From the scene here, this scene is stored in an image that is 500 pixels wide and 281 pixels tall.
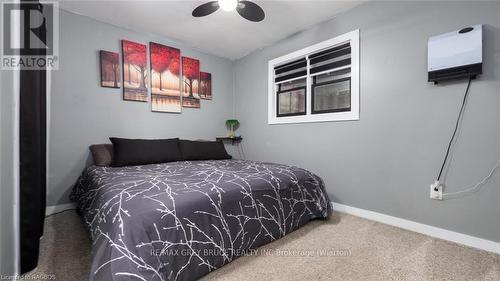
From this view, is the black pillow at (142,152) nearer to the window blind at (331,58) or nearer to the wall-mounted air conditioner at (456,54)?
the window blind at (331,58)

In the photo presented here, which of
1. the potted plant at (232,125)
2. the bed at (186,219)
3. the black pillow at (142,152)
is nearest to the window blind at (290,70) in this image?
the potted plant at (232,125)

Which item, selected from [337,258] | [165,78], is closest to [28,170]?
[337,258]

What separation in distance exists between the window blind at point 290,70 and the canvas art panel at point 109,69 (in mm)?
2245

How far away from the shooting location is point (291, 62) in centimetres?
324

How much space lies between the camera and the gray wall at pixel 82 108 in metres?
2.51

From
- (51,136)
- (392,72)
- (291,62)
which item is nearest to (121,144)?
(51,136)

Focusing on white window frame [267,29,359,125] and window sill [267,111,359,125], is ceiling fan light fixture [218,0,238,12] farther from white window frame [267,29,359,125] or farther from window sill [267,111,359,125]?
window sill [267,111,359,125]

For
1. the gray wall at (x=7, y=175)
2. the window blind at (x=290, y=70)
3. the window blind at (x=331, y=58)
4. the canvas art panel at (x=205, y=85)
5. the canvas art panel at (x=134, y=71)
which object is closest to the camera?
the gray wall at (x=7, y=175)

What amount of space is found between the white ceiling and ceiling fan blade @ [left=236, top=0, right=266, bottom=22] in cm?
29

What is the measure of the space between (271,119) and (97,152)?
2.36 meters

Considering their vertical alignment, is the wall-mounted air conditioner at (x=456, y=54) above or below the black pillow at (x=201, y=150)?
above

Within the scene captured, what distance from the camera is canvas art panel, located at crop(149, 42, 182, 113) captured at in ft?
10.4

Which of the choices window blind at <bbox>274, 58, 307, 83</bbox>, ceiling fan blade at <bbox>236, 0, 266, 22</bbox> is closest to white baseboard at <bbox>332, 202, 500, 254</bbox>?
window blind at <bbox>274, 58, 307, 83</bbox>

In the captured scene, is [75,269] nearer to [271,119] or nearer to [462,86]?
[271,119]
